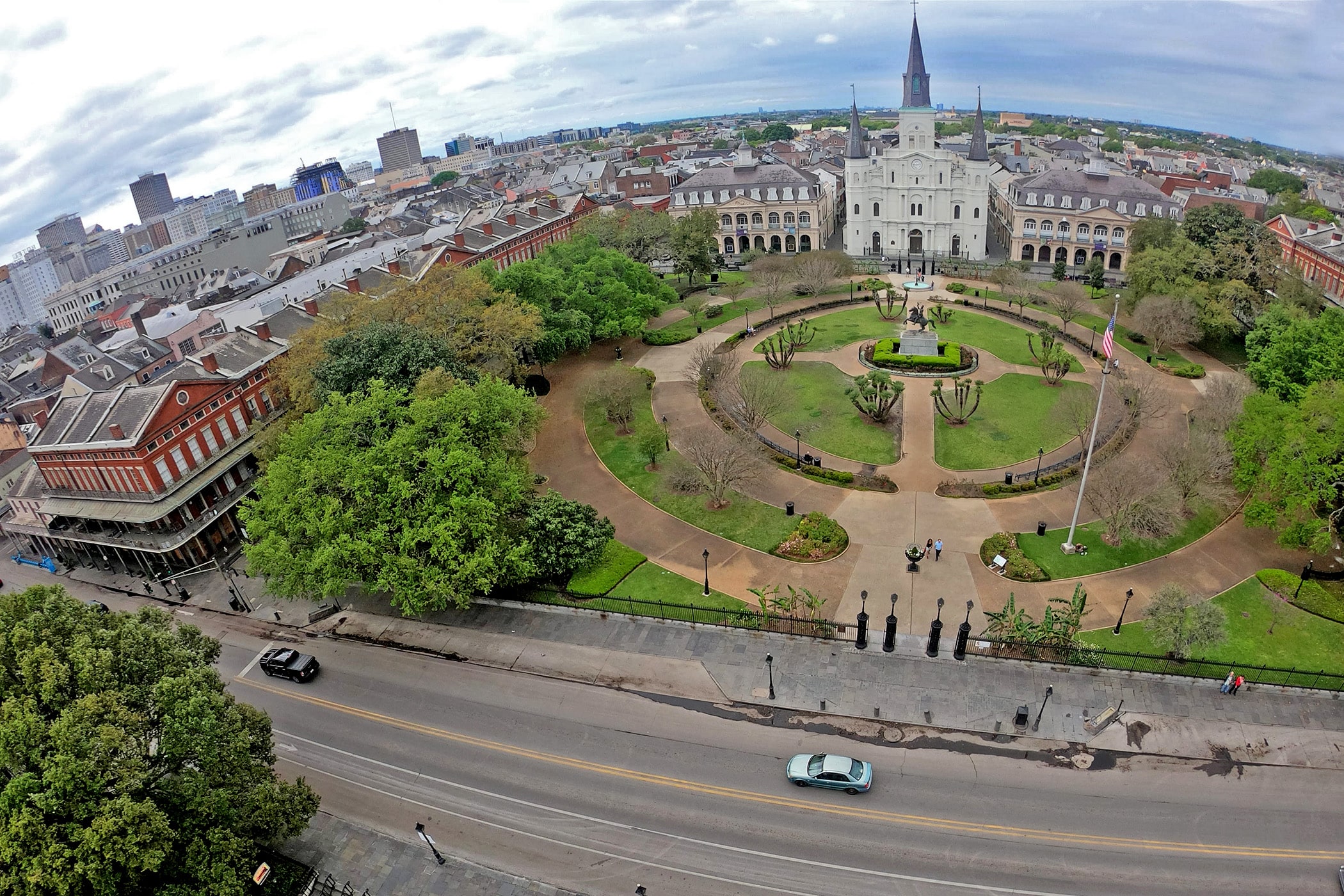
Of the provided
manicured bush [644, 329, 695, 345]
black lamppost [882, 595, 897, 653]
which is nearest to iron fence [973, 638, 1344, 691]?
black lamppost [882, 595, 897, 653]

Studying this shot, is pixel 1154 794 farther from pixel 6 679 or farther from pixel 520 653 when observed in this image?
pixel 6 679

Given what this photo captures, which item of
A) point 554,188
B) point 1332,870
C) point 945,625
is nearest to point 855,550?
point 945,625

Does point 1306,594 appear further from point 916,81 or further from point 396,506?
point 916,81

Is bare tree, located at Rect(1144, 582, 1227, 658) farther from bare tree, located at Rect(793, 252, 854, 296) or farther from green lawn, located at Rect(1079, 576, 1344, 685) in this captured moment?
bare tree, located at Rect(793, 252, 854, 296)

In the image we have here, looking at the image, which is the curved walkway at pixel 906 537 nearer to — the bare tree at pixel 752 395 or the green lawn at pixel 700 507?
the green lawn at pixel 700 507

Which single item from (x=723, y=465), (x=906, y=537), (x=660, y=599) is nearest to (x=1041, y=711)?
(x=906, y=537)

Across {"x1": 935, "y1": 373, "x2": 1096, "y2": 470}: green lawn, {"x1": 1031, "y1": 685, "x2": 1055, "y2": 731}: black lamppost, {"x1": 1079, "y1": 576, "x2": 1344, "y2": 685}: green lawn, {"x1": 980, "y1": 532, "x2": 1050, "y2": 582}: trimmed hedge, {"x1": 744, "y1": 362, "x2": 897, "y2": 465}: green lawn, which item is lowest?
{"x1": 1079, "y1": 576, "x2": 1344, "y2": 685}: green lawn

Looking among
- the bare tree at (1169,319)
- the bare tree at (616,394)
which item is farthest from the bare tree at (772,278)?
the bare tree at (1169,319)
